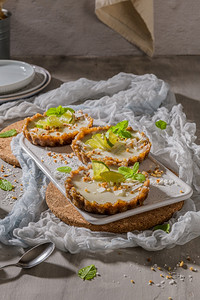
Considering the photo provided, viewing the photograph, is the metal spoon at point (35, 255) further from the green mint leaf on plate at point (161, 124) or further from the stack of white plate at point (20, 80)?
the stack of white plate at point (20, 80)

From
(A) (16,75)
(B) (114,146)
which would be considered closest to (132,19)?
(A) (16,75)

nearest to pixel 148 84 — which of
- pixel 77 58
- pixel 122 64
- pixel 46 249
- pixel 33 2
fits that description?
pixel 122 64

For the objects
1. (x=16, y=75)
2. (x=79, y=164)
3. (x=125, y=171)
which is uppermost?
(x=125, y=171)

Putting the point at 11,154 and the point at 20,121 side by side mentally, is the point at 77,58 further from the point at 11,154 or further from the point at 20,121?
the point at 11,154

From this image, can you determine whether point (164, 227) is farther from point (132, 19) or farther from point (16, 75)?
point (132, 19)

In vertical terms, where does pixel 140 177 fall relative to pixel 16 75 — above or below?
above

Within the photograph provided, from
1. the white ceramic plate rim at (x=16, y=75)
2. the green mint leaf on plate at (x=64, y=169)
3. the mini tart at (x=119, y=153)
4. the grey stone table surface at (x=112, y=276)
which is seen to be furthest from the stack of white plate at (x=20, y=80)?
the grey stone table surface at (x=112, y=276)

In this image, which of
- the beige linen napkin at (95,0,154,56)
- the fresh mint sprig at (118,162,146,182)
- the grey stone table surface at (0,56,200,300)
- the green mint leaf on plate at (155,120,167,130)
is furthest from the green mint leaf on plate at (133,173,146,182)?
the beige linen napkin at (95,0,154,56)
